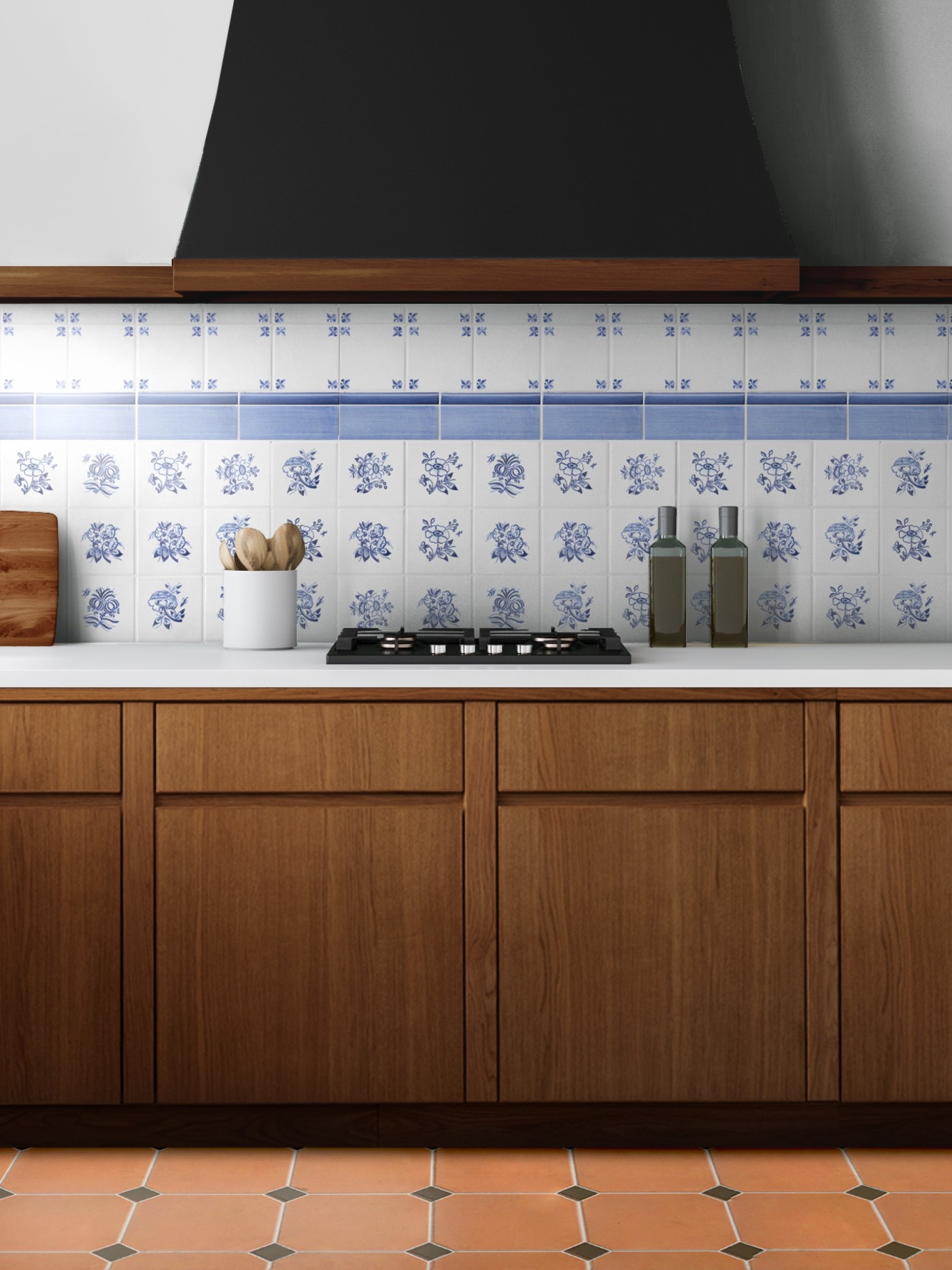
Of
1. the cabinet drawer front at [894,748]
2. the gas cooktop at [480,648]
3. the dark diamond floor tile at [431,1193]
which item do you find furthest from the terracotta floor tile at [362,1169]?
the cabinet drawer front at [894,748]

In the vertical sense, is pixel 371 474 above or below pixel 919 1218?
above

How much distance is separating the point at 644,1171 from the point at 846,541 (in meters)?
1.47

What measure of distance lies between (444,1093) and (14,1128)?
0.82 m

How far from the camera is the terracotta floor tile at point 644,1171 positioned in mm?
2184

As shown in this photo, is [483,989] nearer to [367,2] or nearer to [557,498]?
[557,498]

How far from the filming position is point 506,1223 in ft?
6.74

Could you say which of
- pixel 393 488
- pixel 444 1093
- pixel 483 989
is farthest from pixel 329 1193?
pixel 393 488

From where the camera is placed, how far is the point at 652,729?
2246 millimetres

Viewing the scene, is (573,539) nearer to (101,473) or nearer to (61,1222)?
(101,473)

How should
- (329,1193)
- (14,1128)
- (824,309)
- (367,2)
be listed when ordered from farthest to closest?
(824,309) < (367,2) < (14,1128) < (329,1193)

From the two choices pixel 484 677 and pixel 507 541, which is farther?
pixel 507 541

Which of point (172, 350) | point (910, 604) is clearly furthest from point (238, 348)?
point (910, 604)

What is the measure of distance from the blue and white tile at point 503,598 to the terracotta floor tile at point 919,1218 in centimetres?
139

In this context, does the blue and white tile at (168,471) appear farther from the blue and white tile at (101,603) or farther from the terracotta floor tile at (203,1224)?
the terracotta floor tile at (203,1224)
